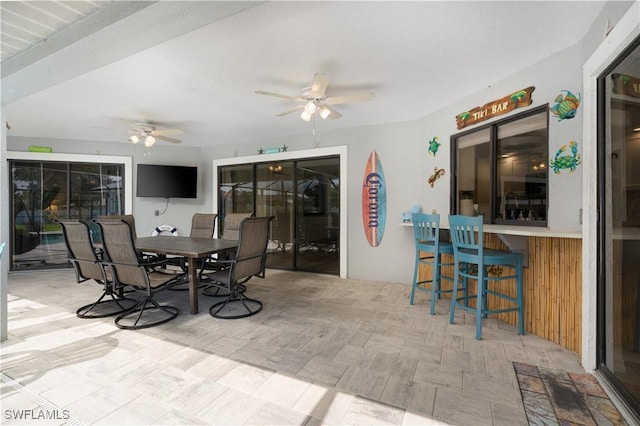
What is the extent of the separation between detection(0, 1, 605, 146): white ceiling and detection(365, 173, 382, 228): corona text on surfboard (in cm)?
108

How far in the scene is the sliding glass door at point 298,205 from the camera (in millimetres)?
5305

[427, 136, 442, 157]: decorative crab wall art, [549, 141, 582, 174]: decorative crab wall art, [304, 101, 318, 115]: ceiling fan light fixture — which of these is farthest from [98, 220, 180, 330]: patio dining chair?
[549, 141, 582, 174]: decorative crab wall art

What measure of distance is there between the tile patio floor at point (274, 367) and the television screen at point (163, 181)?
288cm

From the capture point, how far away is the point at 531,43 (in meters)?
2.47

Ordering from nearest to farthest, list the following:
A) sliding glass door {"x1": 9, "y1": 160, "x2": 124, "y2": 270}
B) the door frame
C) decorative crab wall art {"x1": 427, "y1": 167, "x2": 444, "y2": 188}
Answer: decorative crab wall art {"x1": 427, "y1": 167, "x2": 444, "y2": 188}
the door frame
sliding glass door {"x1": 9, "y1": 160, "x2": 124, "y2": 270}

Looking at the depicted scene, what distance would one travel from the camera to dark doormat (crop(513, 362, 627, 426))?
5.43 ft

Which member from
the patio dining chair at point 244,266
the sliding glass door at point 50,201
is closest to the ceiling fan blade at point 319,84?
the patio dining chair at point 244,266

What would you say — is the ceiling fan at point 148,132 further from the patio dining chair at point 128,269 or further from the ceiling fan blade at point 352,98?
the ceiling fan blade at point 352,98

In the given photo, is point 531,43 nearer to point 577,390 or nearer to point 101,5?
point 577,390

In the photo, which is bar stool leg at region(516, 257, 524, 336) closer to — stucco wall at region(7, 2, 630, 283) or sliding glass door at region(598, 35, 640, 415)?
stucco wall at region(7, 2, 630, 283)

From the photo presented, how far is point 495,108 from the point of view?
3219 mm

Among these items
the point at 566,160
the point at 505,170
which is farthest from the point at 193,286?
the point at 566,160

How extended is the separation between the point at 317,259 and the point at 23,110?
4.87 metres

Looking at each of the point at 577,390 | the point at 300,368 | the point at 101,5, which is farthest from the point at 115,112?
the point at 577,390
